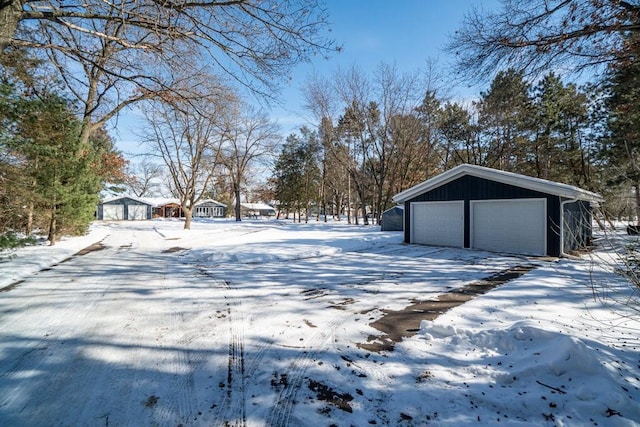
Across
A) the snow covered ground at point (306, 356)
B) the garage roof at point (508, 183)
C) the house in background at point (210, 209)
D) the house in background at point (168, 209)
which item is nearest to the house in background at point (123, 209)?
the house in background at point (168, 209)

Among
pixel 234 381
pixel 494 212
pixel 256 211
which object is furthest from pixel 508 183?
pixel 256 211

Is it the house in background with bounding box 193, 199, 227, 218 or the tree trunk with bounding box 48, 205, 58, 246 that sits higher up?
the house in background with bounding box 193, 199, 227, 218

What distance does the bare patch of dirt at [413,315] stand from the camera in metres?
3.24

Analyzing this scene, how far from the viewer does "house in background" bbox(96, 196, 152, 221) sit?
1578 inches

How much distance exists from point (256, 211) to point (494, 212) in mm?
49962

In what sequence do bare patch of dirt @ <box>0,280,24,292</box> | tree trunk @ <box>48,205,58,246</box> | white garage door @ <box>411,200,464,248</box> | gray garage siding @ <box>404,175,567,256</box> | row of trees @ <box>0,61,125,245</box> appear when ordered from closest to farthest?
1. bare patch of dirt @ <box>0,280,24,292</box>
2. row of trees @ <box>0,61,125,245</box>
3. gray garage siding @ <box>404,175,567,256</box>
4. white garage door @ <box>411,200,464,248</box>
5. tree trunk @ <box>48,205,58,246</box>

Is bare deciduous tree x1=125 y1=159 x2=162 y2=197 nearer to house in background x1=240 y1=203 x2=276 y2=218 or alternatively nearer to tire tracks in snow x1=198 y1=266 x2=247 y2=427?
house in background x1=240 y1=203 x2=276 y2=218

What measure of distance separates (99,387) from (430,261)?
7.75m

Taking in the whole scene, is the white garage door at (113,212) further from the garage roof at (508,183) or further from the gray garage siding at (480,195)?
the gray garage siding at (480,195)

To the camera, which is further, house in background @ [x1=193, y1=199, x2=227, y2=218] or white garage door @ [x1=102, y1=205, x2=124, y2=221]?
house in background @ [x1=193, y1=199, x2=227, y2=218]

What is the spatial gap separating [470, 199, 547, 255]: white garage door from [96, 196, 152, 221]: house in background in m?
43.7

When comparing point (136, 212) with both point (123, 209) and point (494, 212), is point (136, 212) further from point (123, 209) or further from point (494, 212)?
point (494, 212)

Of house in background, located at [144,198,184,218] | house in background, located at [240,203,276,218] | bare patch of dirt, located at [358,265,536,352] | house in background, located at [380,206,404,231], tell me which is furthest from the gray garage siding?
house in background, located at [240,203,276,218]

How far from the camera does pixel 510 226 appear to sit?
9.99m
